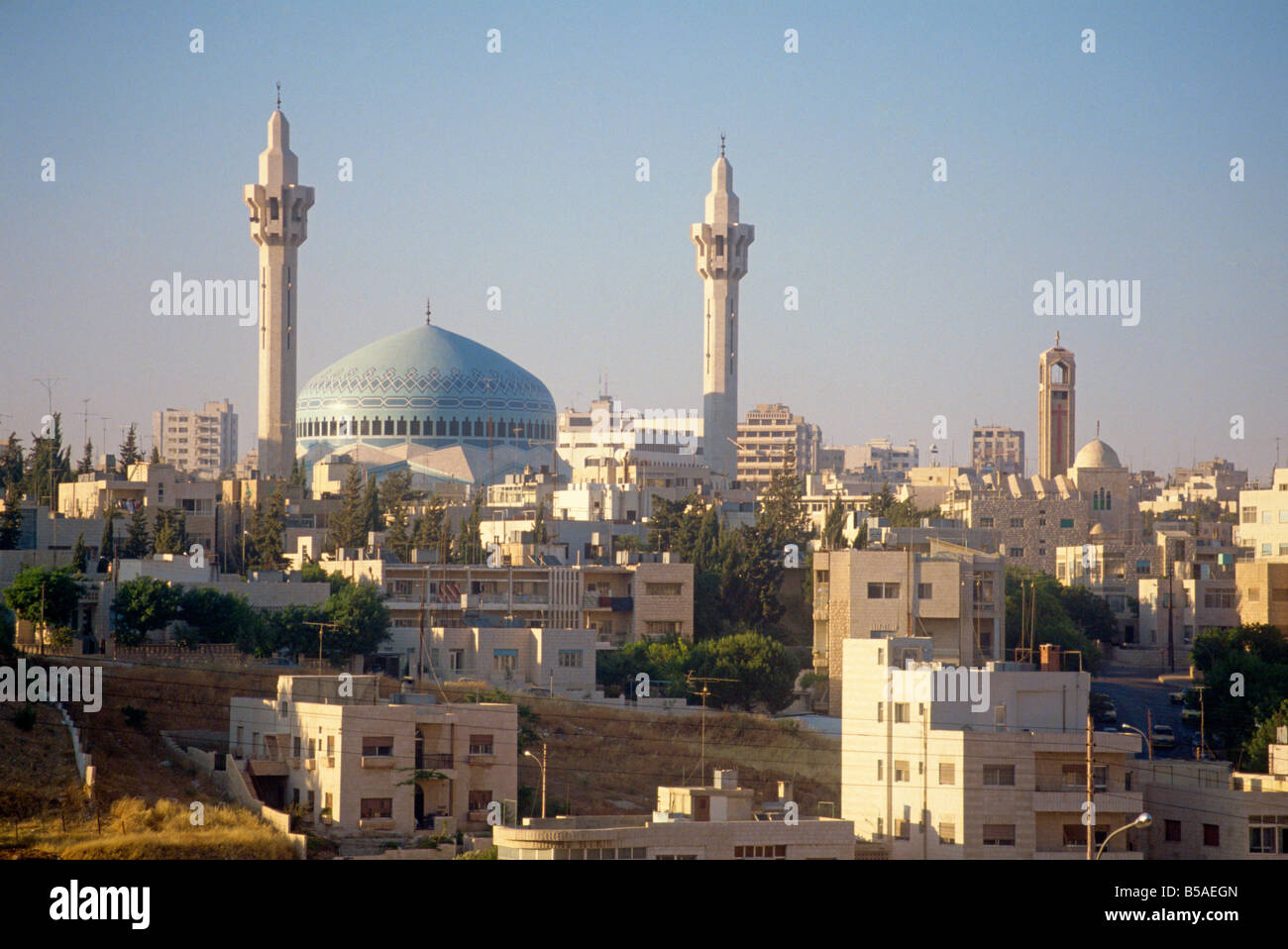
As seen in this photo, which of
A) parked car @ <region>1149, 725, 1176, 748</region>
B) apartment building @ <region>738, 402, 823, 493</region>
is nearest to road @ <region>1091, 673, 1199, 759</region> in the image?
parked car @ <region>1149, 725, 1176, 748</region>

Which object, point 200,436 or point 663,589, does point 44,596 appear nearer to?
point 663,589

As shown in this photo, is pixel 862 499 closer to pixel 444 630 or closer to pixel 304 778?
pixel 444 630

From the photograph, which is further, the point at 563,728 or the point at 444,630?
the point at 444,630

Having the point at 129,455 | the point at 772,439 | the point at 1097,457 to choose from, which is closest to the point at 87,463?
the point at 129,455

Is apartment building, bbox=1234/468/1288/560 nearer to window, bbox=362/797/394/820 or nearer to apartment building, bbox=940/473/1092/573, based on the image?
apartment building, bbox=940/473/1092/573

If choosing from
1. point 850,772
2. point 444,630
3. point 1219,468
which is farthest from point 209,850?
point 1219,468
